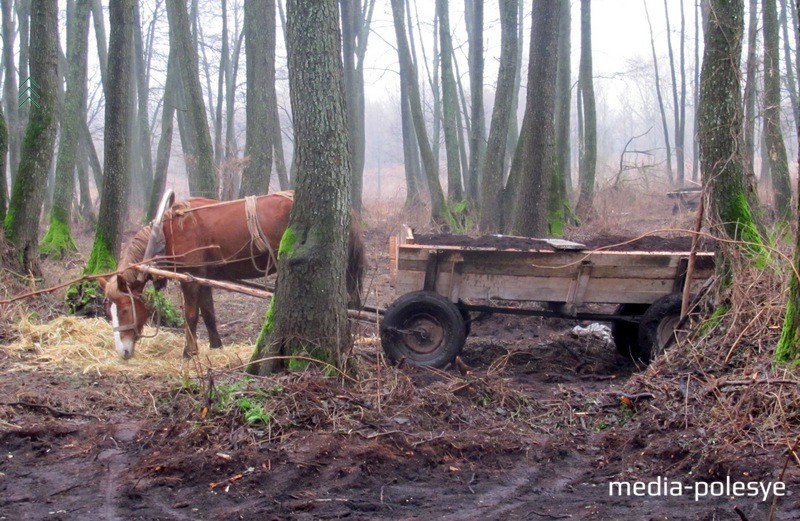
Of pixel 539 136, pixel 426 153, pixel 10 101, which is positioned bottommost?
pixel 539 136

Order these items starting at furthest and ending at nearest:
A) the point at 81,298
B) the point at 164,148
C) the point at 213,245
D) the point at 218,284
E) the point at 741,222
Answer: the point at 164,148 < the point at 81,298 < the point at 213,245 < the point at 218,284 < the point at 741,222

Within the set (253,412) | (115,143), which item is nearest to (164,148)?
(115,143)

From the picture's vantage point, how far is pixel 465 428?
543cm

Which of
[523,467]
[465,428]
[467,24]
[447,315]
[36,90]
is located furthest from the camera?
[467,24]

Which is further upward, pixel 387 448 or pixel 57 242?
pixel 57 242

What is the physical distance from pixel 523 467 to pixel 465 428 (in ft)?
2.18

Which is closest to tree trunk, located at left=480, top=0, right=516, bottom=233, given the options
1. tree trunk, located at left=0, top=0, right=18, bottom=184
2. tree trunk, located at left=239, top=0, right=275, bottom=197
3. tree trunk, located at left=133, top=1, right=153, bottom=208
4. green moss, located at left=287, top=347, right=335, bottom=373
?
tree trunk, located at left=239, top=0, right=275, bottom=197

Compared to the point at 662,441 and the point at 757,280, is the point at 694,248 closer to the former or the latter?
the point at 757,280

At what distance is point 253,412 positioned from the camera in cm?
521

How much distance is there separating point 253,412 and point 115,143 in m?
6.37

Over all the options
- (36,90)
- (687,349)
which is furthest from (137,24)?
(687,349)

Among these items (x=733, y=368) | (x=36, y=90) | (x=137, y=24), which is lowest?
(x=733, y=368)

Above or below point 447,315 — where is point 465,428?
below

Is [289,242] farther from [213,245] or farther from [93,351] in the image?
[93,351]
